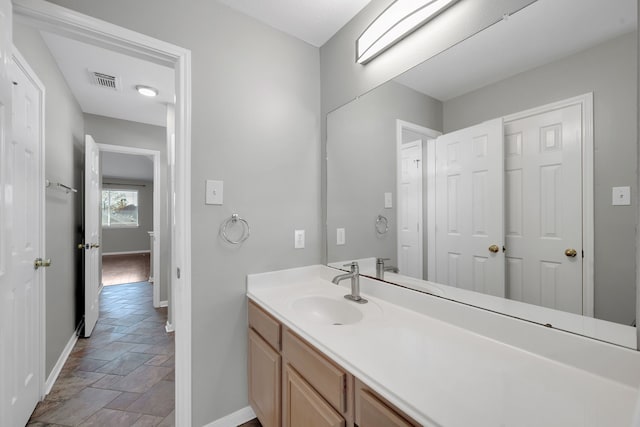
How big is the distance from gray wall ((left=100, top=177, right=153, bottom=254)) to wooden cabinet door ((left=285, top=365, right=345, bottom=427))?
923 centimetres

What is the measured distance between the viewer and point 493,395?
665 mm

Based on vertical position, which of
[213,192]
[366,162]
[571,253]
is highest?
[366,162]

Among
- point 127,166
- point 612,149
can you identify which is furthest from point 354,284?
point 127,166

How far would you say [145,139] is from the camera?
3.51 meters

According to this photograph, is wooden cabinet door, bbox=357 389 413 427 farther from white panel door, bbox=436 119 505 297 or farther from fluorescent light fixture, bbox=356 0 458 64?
fluorescent light fixture, bbox=356 0 458 64

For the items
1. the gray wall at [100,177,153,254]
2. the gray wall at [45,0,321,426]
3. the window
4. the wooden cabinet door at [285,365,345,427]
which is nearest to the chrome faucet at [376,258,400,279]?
the gray wall at [45,0,321,426]

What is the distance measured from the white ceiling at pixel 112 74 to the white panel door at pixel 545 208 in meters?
2.39

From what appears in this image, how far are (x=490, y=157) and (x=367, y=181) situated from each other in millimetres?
723

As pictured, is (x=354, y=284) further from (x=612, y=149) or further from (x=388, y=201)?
(x=612, y=149)

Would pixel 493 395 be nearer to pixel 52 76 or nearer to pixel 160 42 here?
pixel 160 42

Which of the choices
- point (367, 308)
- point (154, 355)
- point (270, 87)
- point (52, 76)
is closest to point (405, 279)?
point (367, 308)

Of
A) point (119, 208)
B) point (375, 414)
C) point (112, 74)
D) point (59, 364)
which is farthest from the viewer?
point (119, 208)

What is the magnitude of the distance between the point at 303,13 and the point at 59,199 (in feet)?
7.75

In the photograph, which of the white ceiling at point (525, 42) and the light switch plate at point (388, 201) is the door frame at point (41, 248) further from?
the white ceiling at point (525, 42)
